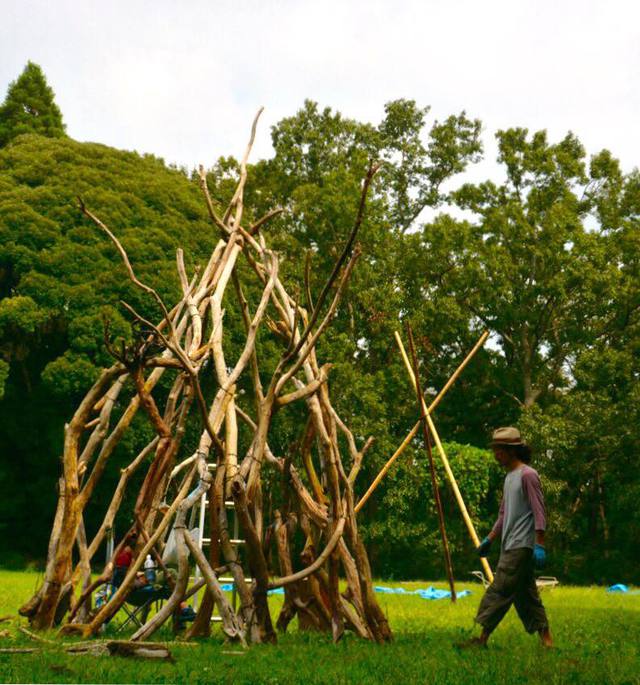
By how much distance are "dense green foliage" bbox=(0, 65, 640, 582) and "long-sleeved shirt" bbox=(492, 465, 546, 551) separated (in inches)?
640

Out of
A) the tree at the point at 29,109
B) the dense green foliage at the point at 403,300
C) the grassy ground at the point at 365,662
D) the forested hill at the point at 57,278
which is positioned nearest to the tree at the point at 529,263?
the dense green foliage at the point at 403,300

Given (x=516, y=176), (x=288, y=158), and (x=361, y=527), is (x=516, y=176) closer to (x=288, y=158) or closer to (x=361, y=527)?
(x=288, y=158)

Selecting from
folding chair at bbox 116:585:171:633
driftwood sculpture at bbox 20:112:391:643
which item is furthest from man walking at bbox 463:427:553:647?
folding chair at bbox 116:585:171:633

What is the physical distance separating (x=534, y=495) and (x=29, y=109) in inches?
1038

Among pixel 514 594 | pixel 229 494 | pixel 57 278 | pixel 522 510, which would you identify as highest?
pixel 57 278

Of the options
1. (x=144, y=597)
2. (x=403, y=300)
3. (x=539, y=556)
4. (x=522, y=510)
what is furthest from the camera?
(x=403, y=300)

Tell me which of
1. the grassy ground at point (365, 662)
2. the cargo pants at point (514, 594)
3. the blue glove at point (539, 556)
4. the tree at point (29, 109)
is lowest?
the grassy ground at point (365, 662)

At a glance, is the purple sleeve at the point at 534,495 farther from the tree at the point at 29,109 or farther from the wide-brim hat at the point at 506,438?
the tree at the point at 29,109

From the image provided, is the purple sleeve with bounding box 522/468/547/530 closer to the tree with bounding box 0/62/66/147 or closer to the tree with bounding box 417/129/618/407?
the tree with bounding box 417/129/618/407

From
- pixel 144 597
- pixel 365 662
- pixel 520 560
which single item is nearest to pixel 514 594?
pixel 520 560

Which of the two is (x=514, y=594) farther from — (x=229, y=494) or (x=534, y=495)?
(x=229, y=494)

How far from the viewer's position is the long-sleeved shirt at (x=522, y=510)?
22.6ft

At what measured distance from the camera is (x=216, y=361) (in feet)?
24.9

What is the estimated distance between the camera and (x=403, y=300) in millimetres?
28188
